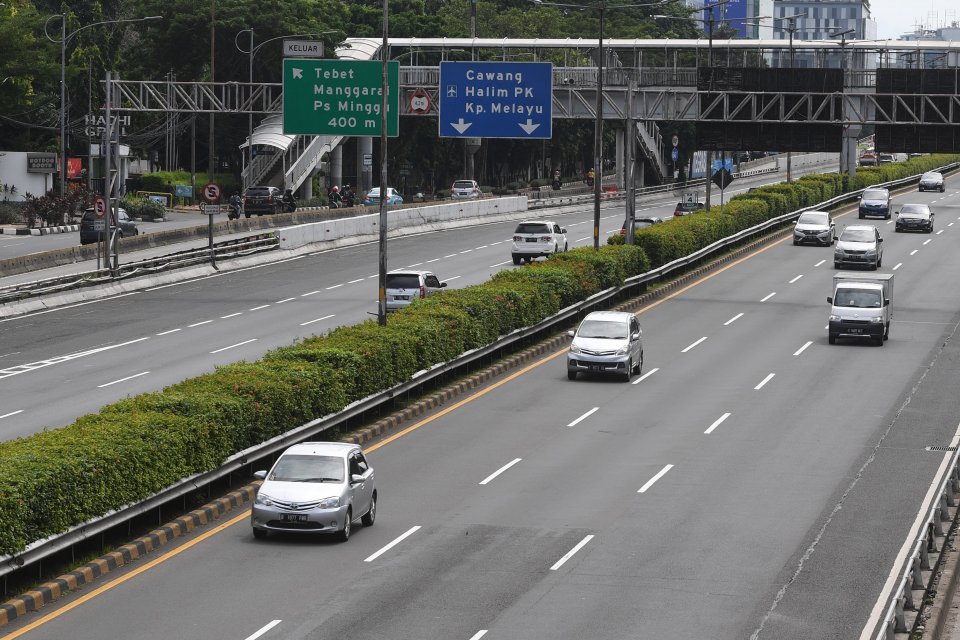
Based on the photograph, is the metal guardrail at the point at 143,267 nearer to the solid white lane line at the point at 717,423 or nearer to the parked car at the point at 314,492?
the solid white lane line at the point at 717,423

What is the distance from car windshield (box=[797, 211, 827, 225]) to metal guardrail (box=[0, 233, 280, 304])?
2517 cm

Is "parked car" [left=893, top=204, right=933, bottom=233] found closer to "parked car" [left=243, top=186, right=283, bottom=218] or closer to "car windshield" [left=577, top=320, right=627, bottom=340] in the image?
"parked car" [left=243, top=186, right=283, bottom=218]

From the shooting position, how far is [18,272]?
185ft

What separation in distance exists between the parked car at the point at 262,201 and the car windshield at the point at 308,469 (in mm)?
60234

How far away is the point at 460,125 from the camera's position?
53781 millimetres

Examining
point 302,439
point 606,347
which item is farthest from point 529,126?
point 302,439

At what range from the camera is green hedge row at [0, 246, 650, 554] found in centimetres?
2083

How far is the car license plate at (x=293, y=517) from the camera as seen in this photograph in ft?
75.2

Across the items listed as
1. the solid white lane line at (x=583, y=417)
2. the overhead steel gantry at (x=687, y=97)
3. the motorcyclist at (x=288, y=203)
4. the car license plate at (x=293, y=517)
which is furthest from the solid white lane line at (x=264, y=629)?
Result: the motorcyclist at (x=288, y=203)

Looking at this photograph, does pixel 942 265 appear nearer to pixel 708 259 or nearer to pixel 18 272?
pixel 708 259

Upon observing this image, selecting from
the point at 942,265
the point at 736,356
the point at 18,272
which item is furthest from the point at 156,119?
the point at 736,356

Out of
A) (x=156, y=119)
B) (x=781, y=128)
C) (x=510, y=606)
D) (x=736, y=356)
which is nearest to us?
(x=510, y=606)

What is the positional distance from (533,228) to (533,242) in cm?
82

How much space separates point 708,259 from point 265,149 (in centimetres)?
4099
